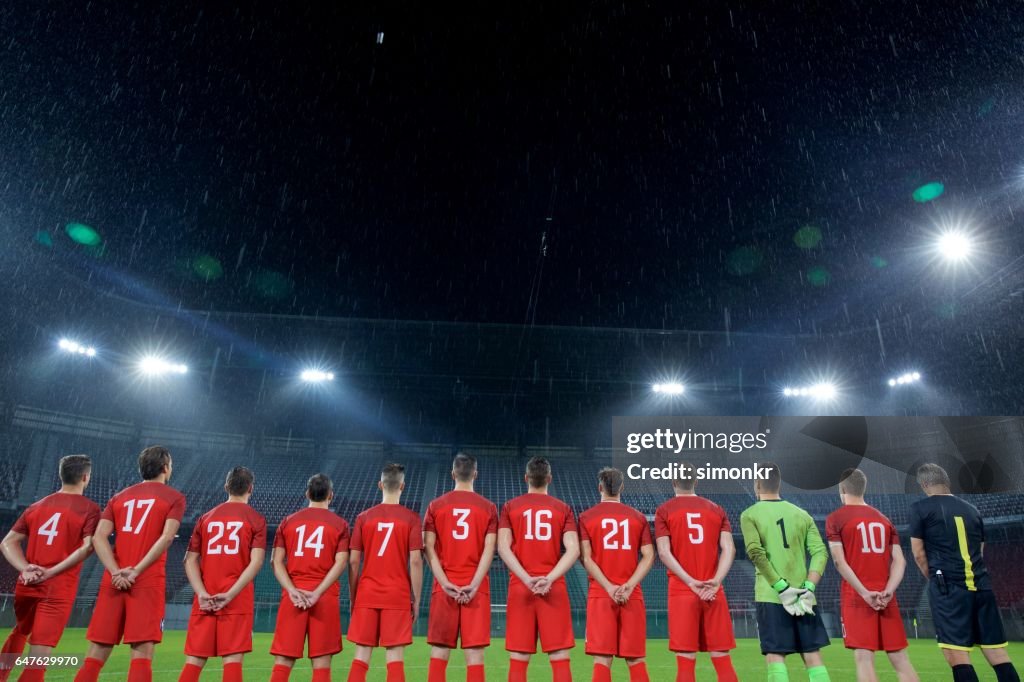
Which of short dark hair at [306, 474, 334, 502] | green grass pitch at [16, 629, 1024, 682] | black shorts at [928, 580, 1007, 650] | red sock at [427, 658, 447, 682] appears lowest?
green grass pitch at [16, 629, 1024, 682]

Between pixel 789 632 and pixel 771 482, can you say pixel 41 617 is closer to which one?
pixel 789 632

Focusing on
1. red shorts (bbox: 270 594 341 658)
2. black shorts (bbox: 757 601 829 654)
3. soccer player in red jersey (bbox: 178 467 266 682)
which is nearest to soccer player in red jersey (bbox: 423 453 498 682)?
red shorts (bbox: 270 594 341 658)

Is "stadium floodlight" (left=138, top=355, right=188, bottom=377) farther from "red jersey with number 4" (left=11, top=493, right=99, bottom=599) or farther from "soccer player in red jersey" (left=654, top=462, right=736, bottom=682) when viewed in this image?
"soccer player in red jersey" (left=654, top=462, right=736, bottom=682)

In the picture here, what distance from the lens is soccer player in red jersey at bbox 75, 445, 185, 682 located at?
5.09 metres

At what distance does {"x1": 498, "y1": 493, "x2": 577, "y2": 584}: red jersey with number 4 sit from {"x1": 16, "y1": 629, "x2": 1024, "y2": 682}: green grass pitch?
4958mm

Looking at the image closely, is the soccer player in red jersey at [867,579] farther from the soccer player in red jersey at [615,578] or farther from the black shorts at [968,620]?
the soccer player in red jersey at [615,578]

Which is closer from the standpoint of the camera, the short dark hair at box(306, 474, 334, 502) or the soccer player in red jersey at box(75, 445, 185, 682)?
the soccer player in red jersey at box(75, 445, 185, 682)

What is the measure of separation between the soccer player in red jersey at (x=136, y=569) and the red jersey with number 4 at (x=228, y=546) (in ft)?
0.89

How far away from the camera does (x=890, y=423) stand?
2839 centimetres

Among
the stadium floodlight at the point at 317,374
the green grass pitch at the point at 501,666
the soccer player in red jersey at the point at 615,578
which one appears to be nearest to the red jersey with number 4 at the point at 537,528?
the soccer player in red jersey at the point at 615,578

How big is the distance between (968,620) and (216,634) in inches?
248

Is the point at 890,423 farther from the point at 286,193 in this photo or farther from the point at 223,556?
the point at 223,556

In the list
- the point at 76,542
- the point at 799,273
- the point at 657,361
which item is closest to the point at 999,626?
the point at 76,542

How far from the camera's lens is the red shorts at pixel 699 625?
5.29 meters
